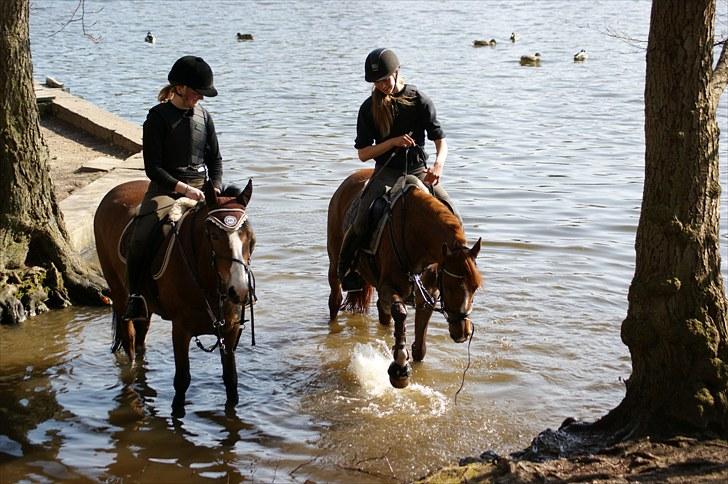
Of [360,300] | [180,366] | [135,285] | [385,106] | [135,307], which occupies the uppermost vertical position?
[385,106]

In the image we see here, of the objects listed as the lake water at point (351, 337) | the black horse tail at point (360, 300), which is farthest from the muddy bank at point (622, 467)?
the black horse tail at point (360, 300)

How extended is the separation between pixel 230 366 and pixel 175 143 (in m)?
1.77

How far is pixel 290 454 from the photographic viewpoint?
7520 millimetres

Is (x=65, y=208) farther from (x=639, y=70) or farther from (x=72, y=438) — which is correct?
(x=639, y=70)

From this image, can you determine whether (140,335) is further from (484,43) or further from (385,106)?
(484,43)

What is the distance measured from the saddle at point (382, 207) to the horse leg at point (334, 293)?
1411 millimetres

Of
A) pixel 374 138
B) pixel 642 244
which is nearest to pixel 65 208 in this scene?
pixel 374 138

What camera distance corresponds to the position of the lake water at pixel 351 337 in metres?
7.61

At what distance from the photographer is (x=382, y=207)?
8.56 m

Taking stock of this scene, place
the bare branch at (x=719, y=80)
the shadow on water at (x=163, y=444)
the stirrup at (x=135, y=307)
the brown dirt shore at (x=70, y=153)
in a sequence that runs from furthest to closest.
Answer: the brown dirt shore at (x=70, y=153) → the stirrup at (x=135, y=307) → the shadow on water at (x=163, y=444) → the bare branch at (x=719, y=80)

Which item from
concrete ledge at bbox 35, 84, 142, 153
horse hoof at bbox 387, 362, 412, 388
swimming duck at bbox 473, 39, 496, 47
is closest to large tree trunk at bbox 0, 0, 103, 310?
horse hoof at bbox 387, 362, 412, 388

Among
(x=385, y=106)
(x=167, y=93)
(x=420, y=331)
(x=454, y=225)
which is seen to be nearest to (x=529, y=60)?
(x=420, y=331)

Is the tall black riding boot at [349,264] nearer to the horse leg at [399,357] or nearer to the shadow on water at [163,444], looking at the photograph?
the horse leg at [399,357]

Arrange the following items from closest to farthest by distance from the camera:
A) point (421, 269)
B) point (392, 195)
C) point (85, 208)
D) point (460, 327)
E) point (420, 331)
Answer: point (460, 327) → point (421, 269) → point (392, 195) → point (420, 331) → point (85, 208)
